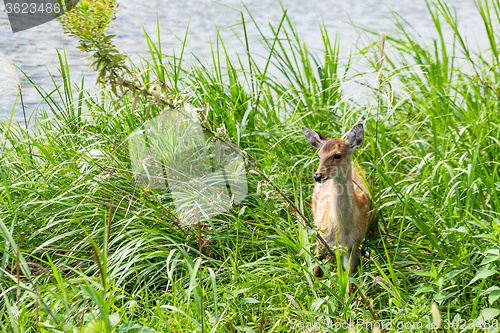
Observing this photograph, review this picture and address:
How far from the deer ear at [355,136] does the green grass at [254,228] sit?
0.13 meters

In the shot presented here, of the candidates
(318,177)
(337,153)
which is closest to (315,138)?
(337,153)

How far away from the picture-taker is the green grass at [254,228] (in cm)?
220

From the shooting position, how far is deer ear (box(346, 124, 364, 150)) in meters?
2.92

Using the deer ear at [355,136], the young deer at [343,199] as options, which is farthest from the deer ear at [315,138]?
the deer ear at [355,136]

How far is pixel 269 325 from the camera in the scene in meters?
Answer: 2.43

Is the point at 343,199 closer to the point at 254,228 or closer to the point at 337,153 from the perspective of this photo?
the point at 337,153

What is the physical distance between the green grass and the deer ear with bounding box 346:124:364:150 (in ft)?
0.44

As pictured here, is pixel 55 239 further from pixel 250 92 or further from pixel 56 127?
pixel 250 92

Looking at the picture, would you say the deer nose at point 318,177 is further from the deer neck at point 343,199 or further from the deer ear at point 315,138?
the deer ear at point 315,138

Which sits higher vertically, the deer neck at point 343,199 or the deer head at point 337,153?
the deer head at point 337,153

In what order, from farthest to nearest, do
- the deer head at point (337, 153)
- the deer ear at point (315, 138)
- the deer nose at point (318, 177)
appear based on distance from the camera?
the deer ear at point (315, 138) < the deer head at point (337, 153) < the deer nose at point (318, 177)

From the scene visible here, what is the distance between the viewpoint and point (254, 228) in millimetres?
2924

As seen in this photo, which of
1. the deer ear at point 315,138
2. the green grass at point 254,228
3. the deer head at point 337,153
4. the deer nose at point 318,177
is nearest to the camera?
the green grass at point 254,228

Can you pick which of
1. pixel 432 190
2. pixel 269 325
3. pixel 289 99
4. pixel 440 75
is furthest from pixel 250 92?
pixel 269 325
